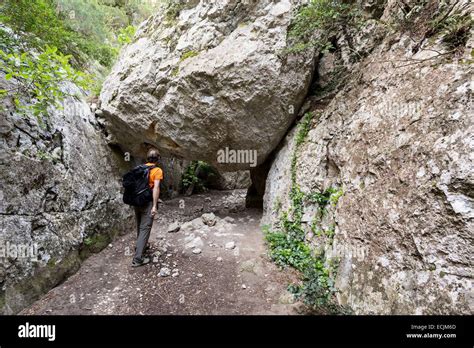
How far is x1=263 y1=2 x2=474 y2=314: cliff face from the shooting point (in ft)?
8.38

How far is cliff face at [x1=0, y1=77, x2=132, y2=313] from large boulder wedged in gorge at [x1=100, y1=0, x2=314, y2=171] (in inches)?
55.7

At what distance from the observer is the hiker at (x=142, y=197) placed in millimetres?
4750

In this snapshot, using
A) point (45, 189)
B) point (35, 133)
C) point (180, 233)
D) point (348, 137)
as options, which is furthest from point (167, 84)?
point (348, 137)

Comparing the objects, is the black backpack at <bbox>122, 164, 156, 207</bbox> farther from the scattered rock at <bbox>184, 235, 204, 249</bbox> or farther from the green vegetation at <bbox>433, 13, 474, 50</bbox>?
the green vegetation at <bbox>433, 13, 474, 50</bbox>

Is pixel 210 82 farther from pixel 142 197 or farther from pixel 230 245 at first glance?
pixel 230 245

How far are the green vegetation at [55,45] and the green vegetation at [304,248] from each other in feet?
15.9

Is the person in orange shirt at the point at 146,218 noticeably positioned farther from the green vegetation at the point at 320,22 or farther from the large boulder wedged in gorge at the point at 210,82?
the green vegetation at the point at 320,22

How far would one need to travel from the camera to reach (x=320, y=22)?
15.8 feet

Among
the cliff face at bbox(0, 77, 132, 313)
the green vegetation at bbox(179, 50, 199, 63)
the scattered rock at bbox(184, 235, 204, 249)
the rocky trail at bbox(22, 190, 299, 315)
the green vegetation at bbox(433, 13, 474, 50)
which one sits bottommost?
the rocky trail at bbox(22, 190, 299, 315)

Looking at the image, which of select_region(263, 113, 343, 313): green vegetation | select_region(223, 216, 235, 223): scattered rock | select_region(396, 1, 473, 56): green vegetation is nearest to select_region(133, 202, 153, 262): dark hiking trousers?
select_region(263, 113, 343, 313): green vegetation

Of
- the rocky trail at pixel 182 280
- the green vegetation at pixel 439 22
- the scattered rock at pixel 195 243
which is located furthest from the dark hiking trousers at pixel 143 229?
the green vegetation at pixel 439 22

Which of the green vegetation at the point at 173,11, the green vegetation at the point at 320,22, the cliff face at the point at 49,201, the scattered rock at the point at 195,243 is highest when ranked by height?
the green vegetation at the point at 173,11
